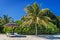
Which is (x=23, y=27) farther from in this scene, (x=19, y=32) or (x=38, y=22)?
(x=38, y=22)

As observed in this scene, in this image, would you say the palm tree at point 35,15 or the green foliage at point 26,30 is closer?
the palm tree at point 35,15

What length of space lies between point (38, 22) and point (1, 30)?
33.2ft

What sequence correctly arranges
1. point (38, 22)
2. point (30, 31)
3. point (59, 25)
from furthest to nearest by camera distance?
point (59, 25) < point (30, 31) < point (38, 22)

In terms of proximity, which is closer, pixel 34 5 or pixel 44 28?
pixel 34 5

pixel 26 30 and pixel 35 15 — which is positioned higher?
pixel 35 15

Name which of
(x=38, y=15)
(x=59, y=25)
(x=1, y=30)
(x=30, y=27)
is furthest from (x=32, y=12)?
(x=59, y=25)

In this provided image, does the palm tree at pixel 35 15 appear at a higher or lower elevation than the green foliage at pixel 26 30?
higher

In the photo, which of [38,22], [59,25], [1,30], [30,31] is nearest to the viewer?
[38,22]

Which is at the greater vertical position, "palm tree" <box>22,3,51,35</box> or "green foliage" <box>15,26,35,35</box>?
"palm tree" <box>22,3,51,35</box>

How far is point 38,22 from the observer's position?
72.6 ft

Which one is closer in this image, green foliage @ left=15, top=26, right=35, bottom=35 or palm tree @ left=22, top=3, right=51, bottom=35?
palm tree @ left=22, top=3, right=51, bottom=35

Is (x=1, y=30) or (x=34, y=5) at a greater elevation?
(x=34, y=5)

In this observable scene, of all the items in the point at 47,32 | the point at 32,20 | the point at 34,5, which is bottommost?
the point at 47,32

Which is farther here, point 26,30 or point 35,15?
point 26,30
